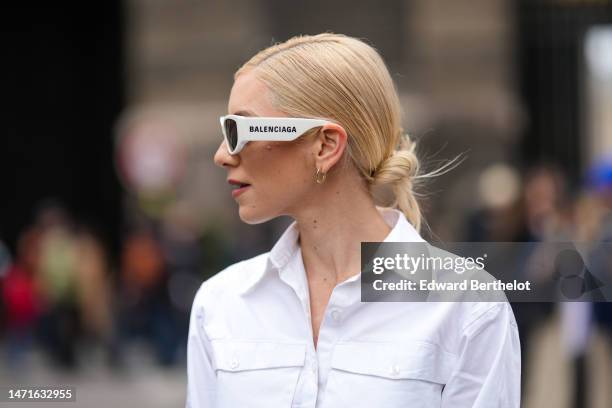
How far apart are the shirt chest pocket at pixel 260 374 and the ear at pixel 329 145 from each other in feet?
1.31

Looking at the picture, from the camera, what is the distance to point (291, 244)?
2.67 metres

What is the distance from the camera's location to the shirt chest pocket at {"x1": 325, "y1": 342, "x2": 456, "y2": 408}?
7.86ft

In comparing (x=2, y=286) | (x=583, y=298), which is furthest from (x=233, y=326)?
(x=2, y=286)

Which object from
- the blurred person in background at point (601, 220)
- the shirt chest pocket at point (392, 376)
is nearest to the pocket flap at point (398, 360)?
the shirt chest pocket at point (392, 376)

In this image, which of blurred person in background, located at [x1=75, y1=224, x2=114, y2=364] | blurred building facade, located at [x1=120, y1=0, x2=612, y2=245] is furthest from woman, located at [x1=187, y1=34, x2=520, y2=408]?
blurred building facade, located at [x1=120, y1=0, x2=612, y2=245]

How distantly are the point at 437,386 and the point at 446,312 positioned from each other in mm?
155

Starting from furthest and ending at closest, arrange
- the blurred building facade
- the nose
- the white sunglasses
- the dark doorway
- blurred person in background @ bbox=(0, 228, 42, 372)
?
the blurred building facade, the dark doorway, blurred person in background @ bbox=(0, 228, 42, 372), the nose, the white sunglasses

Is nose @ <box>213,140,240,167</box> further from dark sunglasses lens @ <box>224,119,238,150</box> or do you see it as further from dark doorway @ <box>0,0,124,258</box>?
dark doorway @ <box>0,0,124,258</box>

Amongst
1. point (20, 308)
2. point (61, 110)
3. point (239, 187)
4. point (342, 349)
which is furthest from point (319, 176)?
point (61, 110)

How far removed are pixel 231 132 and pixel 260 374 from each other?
53 centimetres

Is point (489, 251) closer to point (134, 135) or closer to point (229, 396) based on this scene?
point (229, 396)

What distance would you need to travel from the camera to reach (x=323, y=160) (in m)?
2.56

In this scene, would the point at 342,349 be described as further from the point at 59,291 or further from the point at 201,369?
the point at 59,291

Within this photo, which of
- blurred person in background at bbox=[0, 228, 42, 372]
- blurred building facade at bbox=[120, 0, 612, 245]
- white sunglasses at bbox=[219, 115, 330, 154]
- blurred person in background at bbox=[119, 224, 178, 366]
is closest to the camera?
white sunglasses at bbox=[219, 115, 330, 154]
